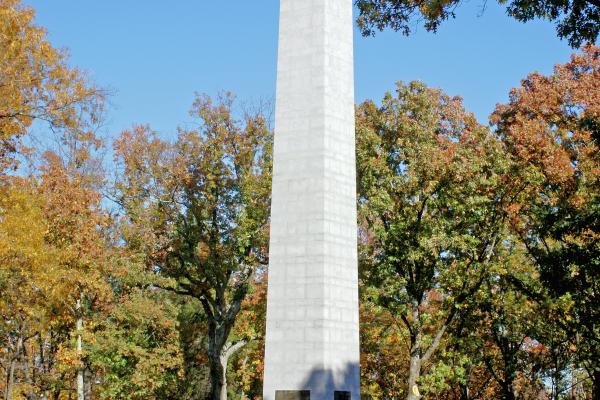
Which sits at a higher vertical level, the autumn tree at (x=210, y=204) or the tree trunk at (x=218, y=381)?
the autumn tree at (x=210, y=204)

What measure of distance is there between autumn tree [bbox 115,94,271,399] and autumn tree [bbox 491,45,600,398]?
1067cm

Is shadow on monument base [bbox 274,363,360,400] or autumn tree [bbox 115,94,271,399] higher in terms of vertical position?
autumn tree [bbox 115,94,271,399]

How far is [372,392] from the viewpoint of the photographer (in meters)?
31.9

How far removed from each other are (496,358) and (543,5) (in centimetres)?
2236

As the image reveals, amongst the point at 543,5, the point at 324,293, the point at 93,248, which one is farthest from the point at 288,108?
the point at 93,248

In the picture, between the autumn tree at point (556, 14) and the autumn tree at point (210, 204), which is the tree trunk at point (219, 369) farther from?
the autumn tree at point (556, 14)

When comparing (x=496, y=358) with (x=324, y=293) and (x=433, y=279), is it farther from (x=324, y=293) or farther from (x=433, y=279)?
(x=324, y=293)

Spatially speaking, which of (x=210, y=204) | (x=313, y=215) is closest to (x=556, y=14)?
(x=313, y=215)

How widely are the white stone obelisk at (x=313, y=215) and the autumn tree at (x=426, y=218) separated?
9.35 metres

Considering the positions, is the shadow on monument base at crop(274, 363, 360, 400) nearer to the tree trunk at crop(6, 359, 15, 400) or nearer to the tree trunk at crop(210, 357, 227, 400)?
the tree trunk at crop(210, 357, 227, 400)

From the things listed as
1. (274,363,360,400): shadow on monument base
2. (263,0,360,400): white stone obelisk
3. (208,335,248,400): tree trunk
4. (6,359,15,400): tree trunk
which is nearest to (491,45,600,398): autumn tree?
(263,0,360,400): white stone obelisk

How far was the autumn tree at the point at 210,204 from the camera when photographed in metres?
27.8

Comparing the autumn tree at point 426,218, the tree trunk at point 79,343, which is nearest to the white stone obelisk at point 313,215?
the autumn tree at point 426,218

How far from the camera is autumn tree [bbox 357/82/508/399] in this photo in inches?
902
